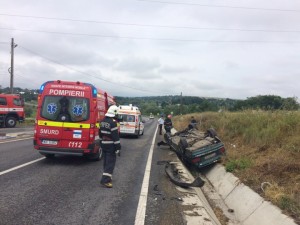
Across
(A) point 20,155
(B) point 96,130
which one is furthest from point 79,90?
(A) point 20,155

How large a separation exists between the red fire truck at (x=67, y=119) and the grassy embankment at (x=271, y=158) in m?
4.45

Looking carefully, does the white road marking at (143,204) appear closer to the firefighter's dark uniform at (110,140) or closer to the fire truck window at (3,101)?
the firefighter's dark uniform at (110,140)

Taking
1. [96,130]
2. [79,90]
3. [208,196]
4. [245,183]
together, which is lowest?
[208,196]

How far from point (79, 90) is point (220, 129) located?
9261mm

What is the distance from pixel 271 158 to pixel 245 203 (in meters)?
2.45

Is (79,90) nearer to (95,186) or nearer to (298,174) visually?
(95,186)

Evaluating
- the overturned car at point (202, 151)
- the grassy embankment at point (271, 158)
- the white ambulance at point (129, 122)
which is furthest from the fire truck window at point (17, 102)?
the overturned car at point (202, 151)

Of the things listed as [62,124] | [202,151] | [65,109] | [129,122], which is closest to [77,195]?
[62,124]

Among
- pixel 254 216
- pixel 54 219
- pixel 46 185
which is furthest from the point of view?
pixel 46 185

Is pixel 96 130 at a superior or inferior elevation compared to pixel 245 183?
superior

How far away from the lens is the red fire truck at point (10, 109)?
28734 millimetres

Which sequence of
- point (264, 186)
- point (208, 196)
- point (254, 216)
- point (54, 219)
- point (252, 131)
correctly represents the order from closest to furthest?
1. point (54, 219)
2. point (254, 216)
3. point (264, 186)
4. point (208, 196)
5. point (252, 131)

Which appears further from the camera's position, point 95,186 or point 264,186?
point 95,186

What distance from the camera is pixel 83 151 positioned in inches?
431
